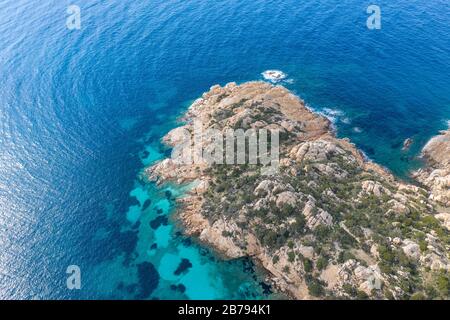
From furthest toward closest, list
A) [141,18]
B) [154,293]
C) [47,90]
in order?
1. [141,18]
2. [47,90]
3. [154,293]

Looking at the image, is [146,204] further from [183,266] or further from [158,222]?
[183,266]

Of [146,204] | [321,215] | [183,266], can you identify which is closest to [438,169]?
[321,215]

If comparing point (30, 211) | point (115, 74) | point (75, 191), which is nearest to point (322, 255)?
point (75, 191)

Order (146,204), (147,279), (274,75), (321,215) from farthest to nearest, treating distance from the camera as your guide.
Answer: (274,75)
(146,204)
(147,279)
(321,215)

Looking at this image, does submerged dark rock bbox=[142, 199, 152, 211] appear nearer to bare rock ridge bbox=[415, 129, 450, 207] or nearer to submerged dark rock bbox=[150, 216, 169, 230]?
submerged dark rock bbox=[150, 216, 169, 230]

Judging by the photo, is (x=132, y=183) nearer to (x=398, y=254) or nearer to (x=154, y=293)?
(x=154, y=293)

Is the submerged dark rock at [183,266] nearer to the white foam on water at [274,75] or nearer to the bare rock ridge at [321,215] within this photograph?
the bare rock ridge at [321,215]
